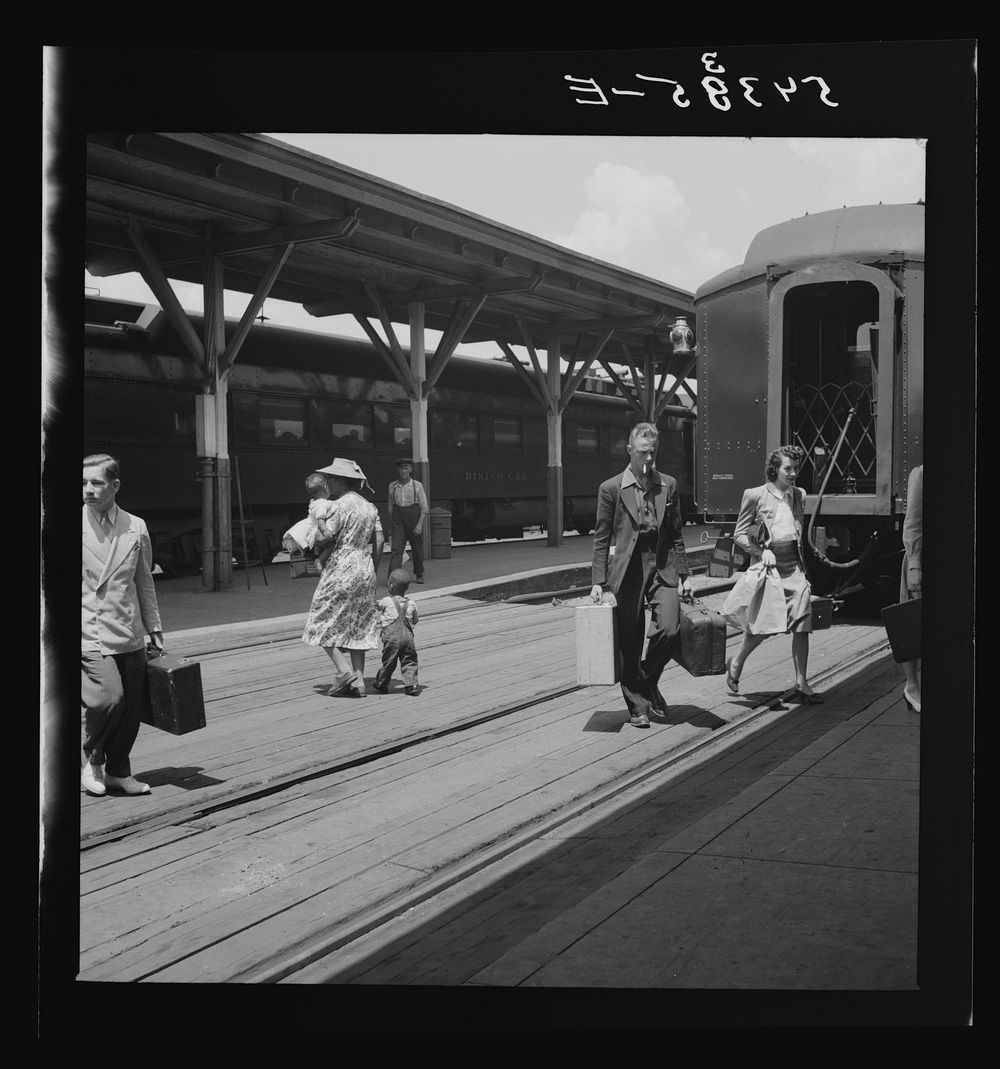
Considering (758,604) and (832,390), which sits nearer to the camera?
(758,604)

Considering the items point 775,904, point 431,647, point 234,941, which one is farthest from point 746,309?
point 234,941

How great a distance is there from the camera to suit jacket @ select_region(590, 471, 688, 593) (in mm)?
5949

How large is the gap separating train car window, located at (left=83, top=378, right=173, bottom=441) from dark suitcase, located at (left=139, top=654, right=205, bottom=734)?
788 centimetres

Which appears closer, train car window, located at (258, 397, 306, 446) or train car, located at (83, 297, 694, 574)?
train car, located at (83, 297, 694, 574)

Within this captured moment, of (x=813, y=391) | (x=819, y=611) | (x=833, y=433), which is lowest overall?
(x=819, y=611)

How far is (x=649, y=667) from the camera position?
6230mm

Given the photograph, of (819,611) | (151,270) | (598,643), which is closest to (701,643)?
(598,643)

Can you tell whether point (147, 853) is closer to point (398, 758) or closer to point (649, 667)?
point (398, 758)

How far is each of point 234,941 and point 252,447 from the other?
1036 centimetres

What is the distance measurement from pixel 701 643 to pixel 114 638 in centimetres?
309

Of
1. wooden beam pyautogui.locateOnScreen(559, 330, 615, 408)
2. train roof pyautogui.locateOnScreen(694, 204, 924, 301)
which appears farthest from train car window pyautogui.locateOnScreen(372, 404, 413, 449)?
train roof pyautogui.locateOnScreen(694, 204, 924, 301)

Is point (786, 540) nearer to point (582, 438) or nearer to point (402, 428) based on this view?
point (402, 428)

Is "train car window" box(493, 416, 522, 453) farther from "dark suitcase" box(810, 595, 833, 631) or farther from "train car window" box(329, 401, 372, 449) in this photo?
"dark suitcase" box(810, 595, 833, 631)

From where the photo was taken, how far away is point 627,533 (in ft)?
19.5
